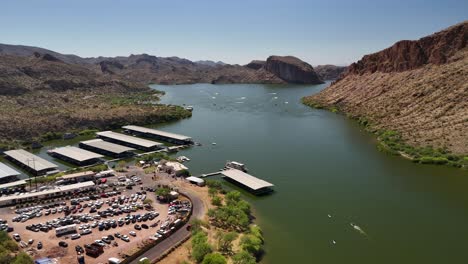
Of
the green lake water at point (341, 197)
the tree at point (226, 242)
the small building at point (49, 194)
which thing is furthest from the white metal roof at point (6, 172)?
the tree at point (226, 242)

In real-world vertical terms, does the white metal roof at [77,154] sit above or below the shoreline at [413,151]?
below

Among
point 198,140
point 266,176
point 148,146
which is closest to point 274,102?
point 198,140

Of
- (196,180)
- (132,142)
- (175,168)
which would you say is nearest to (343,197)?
(196,180)

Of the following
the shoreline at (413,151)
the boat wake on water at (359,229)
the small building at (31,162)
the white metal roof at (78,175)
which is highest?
the shoreline at (413,151)

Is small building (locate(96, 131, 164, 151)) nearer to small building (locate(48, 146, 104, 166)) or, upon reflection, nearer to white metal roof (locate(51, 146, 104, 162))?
white metal roof (locate(51, 146, 104, 162))

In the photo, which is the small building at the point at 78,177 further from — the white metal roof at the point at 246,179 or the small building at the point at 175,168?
the white metal roof at the point at 246,179
